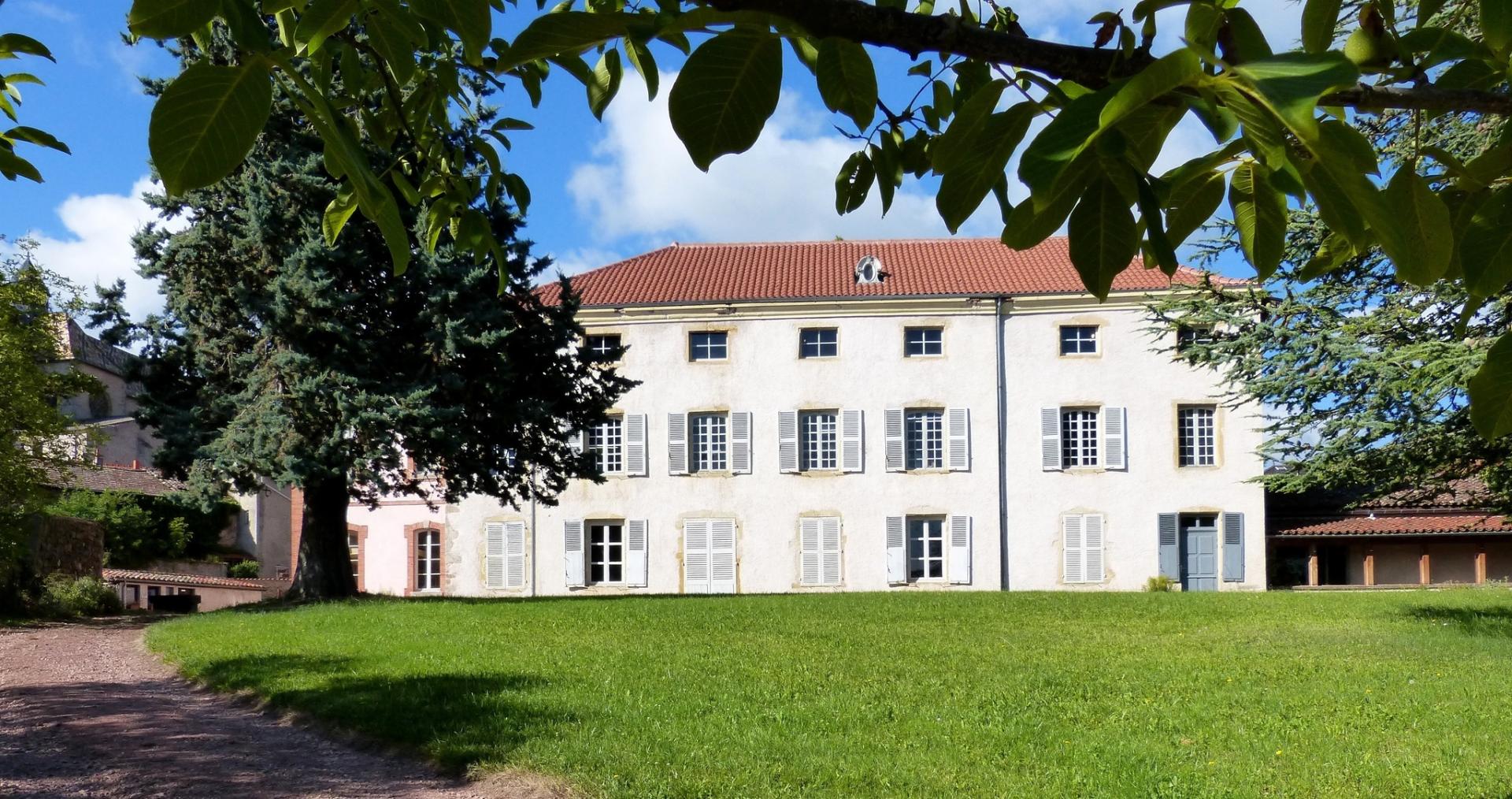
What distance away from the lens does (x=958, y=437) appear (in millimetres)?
29078

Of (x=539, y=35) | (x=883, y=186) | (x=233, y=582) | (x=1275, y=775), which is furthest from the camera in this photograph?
(x=233, y=582)

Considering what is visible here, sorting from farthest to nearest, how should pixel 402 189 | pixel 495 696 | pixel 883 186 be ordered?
pixel 495 696, pixel 883 186, pixel 402 189

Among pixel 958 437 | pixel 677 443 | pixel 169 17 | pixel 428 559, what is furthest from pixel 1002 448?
pixel 169 17

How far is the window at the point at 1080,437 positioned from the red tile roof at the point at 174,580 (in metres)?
19.9

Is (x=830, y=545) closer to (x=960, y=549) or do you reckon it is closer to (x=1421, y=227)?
(x=960, y=549)

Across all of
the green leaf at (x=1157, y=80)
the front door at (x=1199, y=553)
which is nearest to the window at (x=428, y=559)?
the front door at (x=1199, y=553)

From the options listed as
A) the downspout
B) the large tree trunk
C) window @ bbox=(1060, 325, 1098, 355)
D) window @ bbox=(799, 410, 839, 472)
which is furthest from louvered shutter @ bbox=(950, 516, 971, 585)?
the large tree trunk

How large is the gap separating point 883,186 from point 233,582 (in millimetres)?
32104

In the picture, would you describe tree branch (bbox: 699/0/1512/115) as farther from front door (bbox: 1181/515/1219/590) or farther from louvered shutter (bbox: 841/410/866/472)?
front door (bbox: 1181/515/1219/590)

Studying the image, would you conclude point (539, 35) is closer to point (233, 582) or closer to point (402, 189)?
point (402, 189)

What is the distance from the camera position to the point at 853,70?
152 centimetres

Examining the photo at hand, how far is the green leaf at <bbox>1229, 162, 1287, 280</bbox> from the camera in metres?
1.39

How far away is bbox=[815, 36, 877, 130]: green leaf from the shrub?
65.7 feet

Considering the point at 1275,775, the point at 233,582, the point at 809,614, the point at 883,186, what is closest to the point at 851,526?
the point at 809,614
